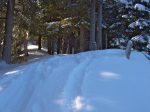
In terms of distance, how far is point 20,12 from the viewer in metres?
24.8

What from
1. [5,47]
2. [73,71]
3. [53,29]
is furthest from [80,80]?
[53,29]

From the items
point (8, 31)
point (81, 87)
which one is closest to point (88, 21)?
point (8, 31)

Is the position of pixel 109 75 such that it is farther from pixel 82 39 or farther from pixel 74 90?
pixel 82 39

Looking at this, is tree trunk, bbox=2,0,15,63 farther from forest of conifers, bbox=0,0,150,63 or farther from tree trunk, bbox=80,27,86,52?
tree trunk, bbox=80,27,86,52

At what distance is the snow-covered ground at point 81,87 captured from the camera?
714cm

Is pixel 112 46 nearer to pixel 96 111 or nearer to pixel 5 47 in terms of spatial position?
pixel 5 47

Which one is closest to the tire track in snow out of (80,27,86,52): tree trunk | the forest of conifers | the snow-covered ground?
the snow-covered ground

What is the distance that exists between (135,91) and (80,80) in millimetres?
1356

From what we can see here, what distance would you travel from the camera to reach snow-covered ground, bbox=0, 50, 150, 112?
714cm

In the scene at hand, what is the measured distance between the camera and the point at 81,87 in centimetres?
803

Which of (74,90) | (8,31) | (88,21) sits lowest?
(74,90)

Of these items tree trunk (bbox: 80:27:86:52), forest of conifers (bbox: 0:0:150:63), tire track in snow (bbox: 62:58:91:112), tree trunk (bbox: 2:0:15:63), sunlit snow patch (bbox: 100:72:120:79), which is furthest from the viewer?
tree trunk (bbox: 80:27:86:52)

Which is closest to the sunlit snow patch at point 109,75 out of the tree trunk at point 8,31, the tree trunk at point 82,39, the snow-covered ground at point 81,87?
the snow-covered ground at point 81,87

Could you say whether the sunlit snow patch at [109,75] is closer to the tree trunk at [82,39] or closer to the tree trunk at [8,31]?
the tree trunk at [8,31]
